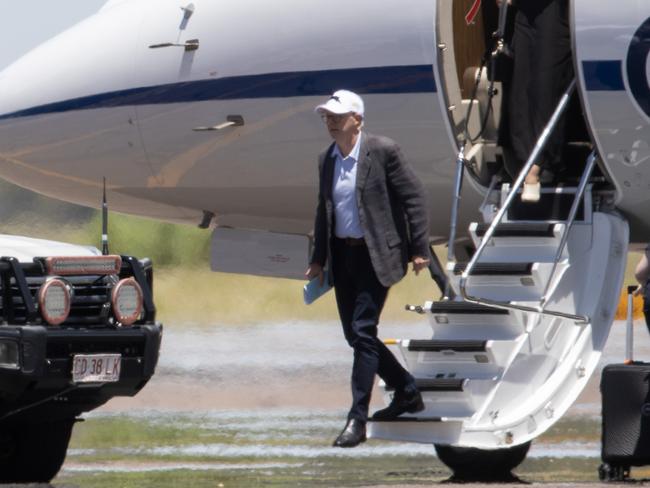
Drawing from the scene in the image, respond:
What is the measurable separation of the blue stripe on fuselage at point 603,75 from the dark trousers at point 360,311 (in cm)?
261

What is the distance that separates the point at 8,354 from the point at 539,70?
14.4 feet

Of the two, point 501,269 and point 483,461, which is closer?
point 501,269

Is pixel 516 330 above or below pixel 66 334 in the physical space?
below

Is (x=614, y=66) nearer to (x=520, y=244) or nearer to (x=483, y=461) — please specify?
(x=520, y=244)

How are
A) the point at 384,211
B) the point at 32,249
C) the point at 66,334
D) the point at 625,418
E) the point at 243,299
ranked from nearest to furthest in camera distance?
the point at 66,334, the point at 384,211, the point at 32,249, the point at 625,418, the point at 243,299

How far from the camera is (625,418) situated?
1226 cm

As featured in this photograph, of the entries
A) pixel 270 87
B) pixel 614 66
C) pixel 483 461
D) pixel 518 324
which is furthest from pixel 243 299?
pixel 518 324

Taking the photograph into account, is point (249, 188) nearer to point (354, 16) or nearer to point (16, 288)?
point (354, 16)

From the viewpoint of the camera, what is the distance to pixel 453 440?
11961 mm

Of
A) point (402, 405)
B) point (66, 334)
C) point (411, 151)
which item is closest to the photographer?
point (66, 334)

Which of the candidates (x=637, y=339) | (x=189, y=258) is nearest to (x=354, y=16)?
(x=189, y=258)

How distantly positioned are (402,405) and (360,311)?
0.84m

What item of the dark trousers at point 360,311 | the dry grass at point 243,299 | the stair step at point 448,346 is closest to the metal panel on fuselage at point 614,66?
the stair step at point 448,346

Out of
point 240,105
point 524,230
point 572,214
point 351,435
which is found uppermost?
point 240,105
